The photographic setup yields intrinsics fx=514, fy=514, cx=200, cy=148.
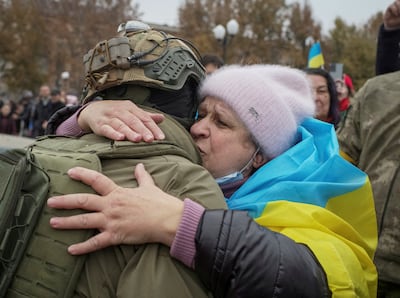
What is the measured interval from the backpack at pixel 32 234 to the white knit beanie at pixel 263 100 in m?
0.89

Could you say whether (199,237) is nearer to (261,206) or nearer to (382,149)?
(261,206)

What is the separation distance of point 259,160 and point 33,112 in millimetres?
14698

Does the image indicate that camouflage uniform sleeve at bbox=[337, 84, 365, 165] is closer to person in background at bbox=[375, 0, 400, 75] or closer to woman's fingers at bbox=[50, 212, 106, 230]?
person in background at bbox=[375, 0, 400, 75]

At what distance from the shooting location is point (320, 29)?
146 feet

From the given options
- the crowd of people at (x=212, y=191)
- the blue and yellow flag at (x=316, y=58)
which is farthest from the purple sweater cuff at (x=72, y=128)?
the blue and yellow flag at (x=316, y=58)

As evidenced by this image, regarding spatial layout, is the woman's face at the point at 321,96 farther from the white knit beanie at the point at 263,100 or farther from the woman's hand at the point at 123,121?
the woman's hand at the point at 123,121

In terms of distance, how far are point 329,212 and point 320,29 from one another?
45170 millimetres

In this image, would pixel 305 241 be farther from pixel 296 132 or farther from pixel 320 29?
pixel 320 29

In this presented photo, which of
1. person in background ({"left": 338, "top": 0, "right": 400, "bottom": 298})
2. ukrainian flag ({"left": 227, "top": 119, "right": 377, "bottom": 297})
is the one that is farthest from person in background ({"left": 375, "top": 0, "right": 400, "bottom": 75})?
ukrainian flag ({"left": 227, "top": 119, "right": 377, "bottom": 297})

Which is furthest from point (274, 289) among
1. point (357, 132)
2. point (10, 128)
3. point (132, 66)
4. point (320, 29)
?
point (320, 29)

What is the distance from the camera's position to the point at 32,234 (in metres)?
1.52

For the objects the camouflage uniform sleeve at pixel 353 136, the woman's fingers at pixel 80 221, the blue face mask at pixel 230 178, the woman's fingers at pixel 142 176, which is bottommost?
the camouflage uniform sleeve at pixel 353 136

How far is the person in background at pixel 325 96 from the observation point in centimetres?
527

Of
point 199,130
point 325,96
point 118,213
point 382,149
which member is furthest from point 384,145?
point 325,96
